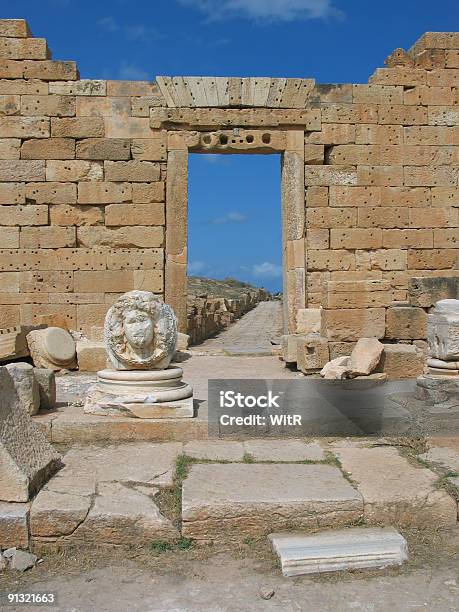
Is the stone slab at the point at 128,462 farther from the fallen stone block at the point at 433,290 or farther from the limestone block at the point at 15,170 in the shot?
the limestone block at the point at 15,170

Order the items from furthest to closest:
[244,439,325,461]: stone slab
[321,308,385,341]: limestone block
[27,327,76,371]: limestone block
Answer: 1. [27,327,76,371]: limestone block
2. [321,308,385,341]: limestone block
3. [244,439,325,461]: stone slab

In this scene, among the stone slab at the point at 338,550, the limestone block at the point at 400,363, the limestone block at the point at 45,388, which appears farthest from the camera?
the limestone block at the point at 400,363

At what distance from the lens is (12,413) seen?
4391 mm

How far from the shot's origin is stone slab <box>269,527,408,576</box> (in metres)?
3.46

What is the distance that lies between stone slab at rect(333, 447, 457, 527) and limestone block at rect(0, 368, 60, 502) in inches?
80.8

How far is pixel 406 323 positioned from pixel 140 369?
4.64 meters

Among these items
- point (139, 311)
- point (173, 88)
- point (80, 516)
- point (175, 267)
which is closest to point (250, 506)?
point (80, 516)

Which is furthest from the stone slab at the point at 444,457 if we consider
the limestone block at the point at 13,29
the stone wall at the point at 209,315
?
the limestone block at the point at 13,29

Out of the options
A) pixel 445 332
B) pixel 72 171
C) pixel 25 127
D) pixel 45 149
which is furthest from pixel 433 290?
pixel 25 127

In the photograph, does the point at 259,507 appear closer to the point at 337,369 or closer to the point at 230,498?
the point at 230,498

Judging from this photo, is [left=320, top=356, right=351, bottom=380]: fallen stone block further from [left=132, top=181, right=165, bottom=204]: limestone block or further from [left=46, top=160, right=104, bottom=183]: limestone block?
[left=46, top=160, right=104, bottom=183]: limestone block

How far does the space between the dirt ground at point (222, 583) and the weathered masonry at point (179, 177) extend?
7.80m

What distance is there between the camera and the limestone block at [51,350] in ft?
30.9

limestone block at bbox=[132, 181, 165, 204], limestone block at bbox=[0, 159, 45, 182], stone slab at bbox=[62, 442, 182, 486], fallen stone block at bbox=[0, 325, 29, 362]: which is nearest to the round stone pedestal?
stone slab at bbox=[62, 442, 182, 486]
